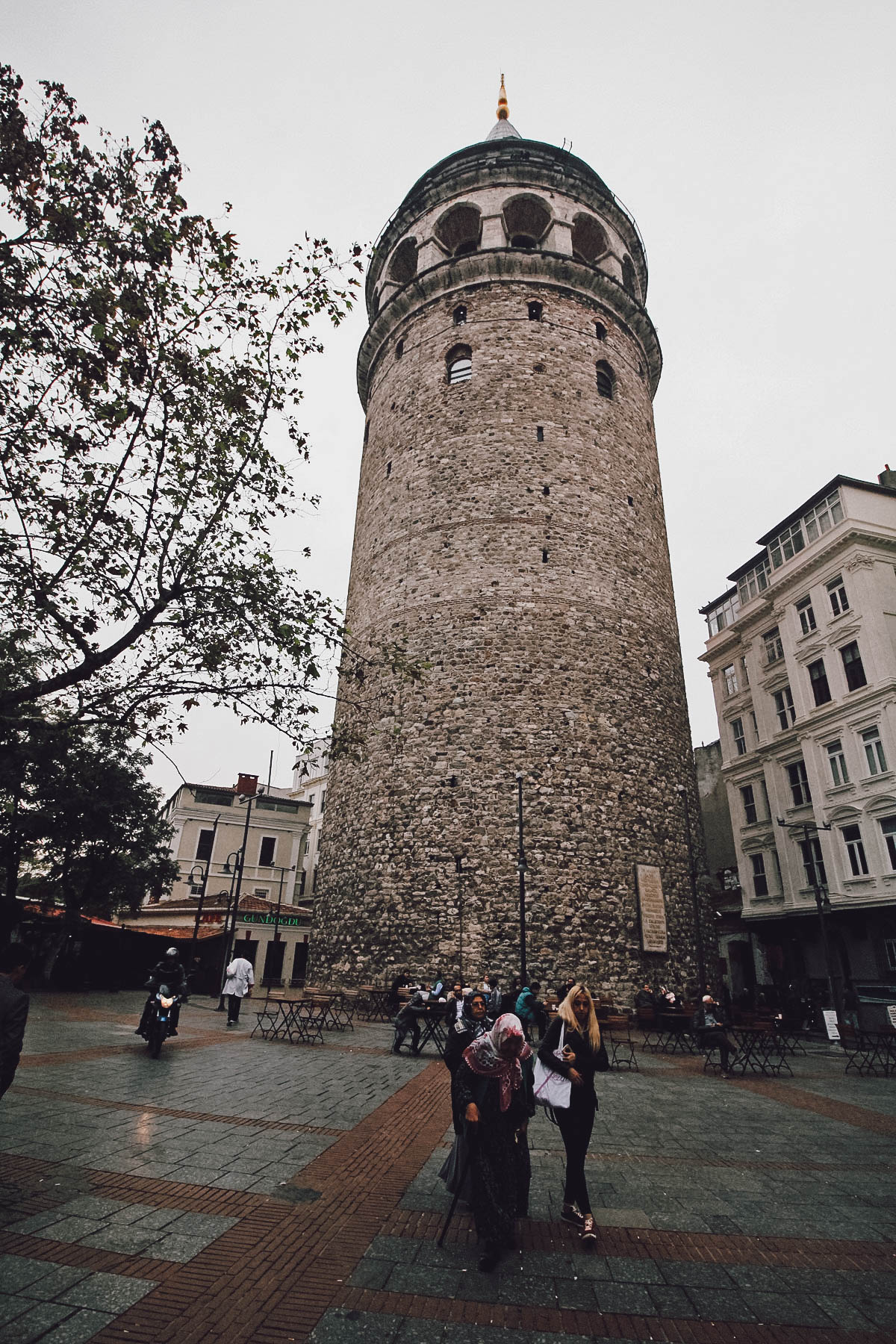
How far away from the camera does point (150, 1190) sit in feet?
13.7

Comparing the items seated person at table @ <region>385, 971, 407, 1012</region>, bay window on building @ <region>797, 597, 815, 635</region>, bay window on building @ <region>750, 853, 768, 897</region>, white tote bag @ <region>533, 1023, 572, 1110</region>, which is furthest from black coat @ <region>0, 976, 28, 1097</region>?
bay window on building @ <region>750, 853, 768, 897</region>

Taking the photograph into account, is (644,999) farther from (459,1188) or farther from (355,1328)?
(355,1328)

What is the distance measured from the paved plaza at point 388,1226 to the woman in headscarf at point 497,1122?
21 cm

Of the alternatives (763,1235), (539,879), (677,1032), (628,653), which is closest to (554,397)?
(628,653)

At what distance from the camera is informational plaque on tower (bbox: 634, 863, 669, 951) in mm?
15039

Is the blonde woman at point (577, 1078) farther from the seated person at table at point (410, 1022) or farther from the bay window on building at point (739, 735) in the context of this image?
the bay window on building at point (739, 735)

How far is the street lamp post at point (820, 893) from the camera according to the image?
49.8ft

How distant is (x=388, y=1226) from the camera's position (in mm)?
3908

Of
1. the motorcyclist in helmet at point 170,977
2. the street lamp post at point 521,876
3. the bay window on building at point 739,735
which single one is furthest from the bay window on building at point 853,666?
the motorcyclist in helmet at point 170,977

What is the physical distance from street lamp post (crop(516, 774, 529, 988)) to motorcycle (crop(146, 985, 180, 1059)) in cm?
621

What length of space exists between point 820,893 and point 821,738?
576 cm

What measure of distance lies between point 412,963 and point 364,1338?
12416mm

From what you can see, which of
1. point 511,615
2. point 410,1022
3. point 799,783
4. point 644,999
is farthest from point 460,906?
point 799,783

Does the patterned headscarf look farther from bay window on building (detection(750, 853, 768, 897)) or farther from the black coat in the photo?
bay window on building (detection(750, 853, 768, 897))
